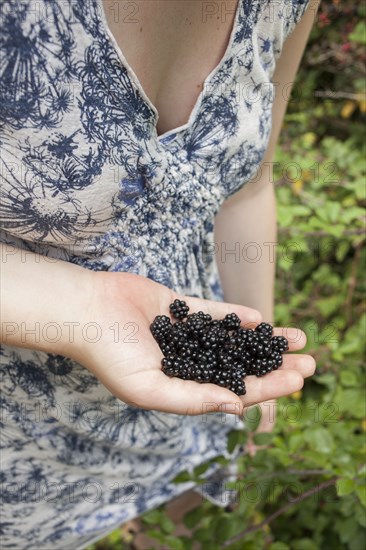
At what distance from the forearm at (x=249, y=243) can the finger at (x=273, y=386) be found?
1.35 ft

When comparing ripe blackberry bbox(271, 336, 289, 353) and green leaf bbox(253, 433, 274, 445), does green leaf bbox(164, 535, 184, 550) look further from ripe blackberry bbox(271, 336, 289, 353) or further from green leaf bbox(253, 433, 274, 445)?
ripe blackberry bbox(271, 336, 289, 353)

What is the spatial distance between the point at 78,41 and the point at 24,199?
0.23 metres

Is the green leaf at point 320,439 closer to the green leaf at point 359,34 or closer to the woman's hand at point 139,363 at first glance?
the woman's hand at point 139,363

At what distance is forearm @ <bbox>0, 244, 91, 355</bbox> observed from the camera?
2.77ft

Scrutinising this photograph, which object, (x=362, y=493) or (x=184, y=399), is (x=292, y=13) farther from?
(x=362, y=493)

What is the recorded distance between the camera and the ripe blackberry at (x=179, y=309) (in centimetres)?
101

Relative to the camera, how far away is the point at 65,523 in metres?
1.24

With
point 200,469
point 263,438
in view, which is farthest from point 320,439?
point 200,469

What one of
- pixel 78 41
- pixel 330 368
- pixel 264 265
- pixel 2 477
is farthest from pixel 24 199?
pixel 330 368

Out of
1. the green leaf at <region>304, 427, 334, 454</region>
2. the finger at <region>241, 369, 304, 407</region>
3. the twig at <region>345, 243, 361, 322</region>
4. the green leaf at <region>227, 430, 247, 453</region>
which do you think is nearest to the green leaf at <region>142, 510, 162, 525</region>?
the green leaf at <region>227, 430, 247, 453</region>

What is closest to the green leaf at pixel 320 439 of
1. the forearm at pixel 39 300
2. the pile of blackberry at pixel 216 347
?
the pile of blackberry at pixel 216 347

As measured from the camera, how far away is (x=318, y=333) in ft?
6.45

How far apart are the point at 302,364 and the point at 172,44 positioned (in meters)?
0.56

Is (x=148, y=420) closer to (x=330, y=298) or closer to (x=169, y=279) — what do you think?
(x=169, y=279)
